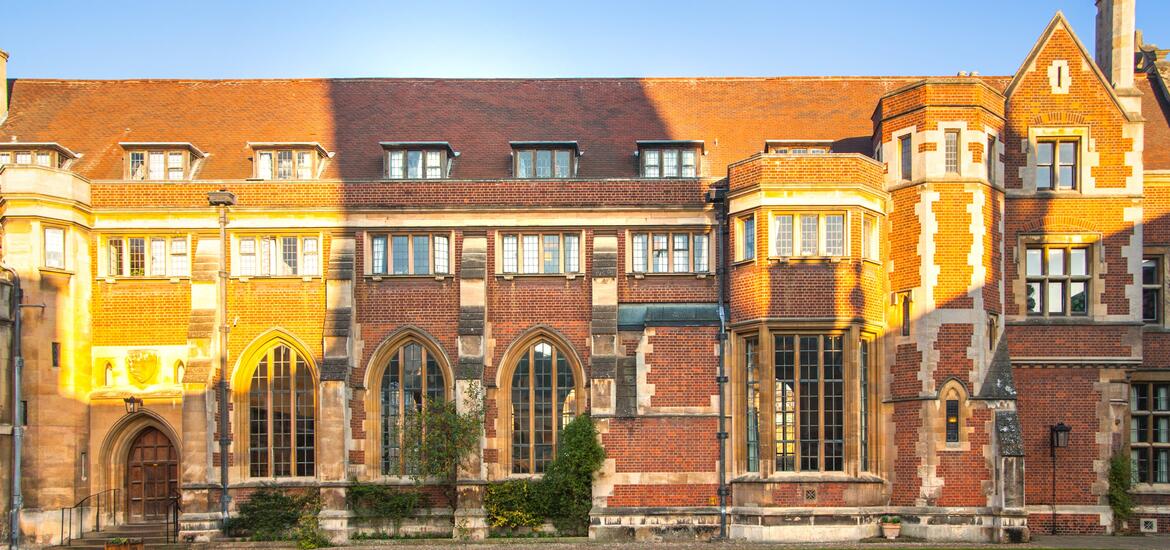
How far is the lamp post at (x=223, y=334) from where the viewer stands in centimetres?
2625

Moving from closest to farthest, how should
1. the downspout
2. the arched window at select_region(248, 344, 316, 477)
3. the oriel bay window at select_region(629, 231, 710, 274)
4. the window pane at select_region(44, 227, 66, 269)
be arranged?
the downspout
the window pane at select_region(44, 227, 66, 269)
the arched window at select_region(248, 344, 316, 477)
the oriel bay window at select_region(629, 231, 710, 274)

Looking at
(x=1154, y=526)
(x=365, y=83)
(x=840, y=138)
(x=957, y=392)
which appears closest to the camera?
(x=957, y=392)

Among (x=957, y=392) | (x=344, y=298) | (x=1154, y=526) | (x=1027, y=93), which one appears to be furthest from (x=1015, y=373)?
(x=344, y=298)

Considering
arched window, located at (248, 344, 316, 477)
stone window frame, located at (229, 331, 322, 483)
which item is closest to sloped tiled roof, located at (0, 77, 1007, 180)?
stone window frame, located at (229, 331, 322, 483)

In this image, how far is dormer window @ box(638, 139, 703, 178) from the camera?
96.3ft

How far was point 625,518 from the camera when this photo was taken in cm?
2630

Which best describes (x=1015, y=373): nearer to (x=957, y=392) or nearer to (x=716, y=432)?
(x=957, y=392)

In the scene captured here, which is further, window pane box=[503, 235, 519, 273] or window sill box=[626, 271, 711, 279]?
window pane box=[503, 235, 519, 273]

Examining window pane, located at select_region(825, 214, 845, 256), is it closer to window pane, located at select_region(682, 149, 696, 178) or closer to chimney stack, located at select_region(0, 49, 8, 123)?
window pane, located at select_region(682, 149, 696, 178)

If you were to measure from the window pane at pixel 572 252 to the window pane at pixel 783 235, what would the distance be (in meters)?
5.20

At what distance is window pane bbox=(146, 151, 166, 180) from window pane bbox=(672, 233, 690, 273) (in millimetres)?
14086

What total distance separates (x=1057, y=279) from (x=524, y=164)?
14.2 meters

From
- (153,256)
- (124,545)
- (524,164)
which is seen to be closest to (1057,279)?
(524,164)

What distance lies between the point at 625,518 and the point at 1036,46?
16.0 meters
